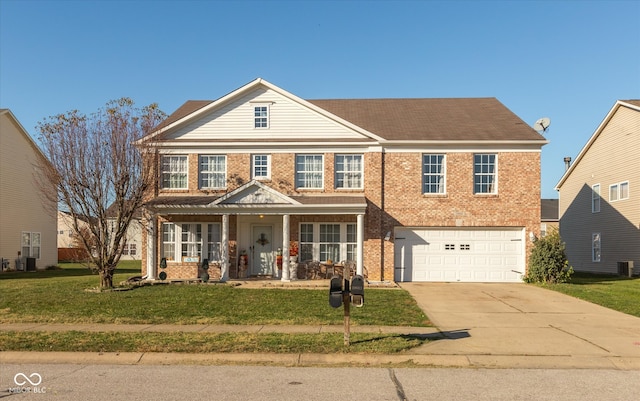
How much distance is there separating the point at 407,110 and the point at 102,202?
14.4 m

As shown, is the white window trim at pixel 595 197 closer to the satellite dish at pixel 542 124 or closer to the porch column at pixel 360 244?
the satellite dish at pixel 542 124

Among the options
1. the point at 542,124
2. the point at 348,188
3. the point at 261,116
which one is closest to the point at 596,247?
the point at 542,124

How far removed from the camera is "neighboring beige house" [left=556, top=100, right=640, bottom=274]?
2595cm

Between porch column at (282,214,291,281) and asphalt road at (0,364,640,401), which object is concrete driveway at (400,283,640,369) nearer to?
asphalt road at (0,364,640,401)

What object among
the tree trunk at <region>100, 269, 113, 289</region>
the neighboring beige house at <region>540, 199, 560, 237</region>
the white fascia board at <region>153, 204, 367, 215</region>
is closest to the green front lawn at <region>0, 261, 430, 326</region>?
the tree trunk at <region>100, 269, 113, 289</region>

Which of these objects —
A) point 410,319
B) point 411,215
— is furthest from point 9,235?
point 410,319

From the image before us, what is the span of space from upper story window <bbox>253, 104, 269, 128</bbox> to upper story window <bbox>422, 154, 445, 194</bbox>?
265 inches

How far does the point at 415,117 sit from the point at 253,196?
8659mm

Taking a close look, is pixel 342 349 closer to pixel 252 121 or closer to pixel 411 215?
pixel 411 215

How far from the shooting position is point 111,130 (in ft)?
58.0

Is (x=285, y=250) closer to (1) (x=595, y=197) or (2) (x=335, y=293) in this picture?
(2) (x=335, y=293)

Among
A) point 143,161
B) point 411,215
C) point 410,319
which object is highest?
point 143,161

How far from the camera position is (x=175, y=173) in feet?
72.1

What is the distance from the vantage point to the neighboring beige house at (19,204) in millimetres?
29422
